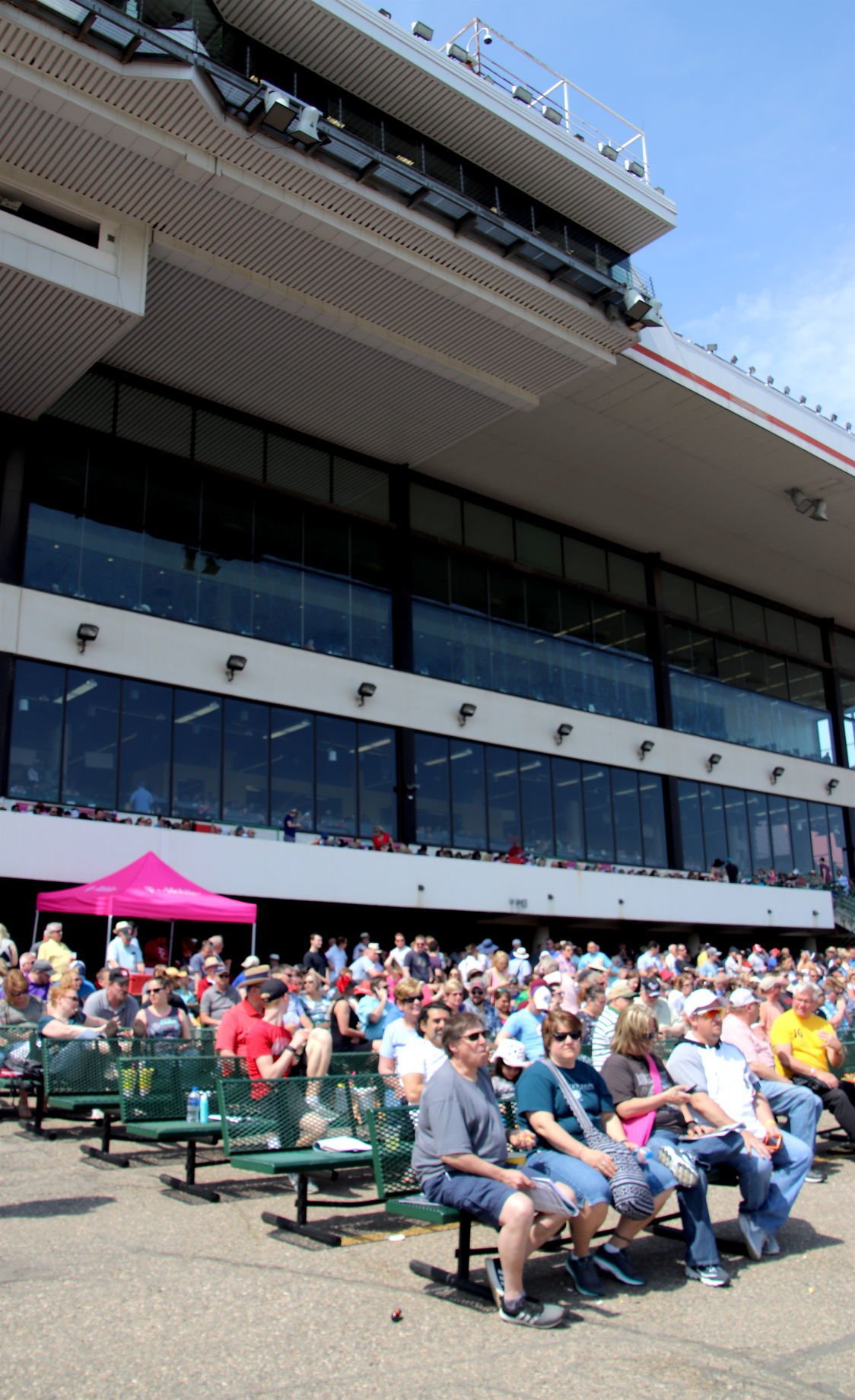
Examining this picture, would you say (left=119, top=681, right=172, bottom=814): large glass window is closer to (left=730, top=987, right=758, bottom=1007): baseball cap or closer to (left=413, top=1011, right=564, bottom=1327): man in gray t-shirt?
(left=730, top=987, right=758, bottom=1007): baseball cap

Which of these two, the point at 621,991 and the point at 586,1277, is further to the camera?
the point at 621,991

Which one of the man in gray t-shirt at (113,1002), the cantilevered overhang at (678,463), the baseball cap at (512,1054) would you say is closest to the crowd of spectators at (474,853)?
the cantilevered overhang at (678,463)

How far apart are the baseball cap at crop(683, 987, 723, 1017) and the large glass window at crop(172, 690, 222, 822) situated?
1622cm

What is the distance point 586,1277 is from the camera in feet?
18.8

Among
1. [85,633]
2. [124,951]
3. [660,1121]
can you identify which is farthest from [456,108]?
[660,1121]

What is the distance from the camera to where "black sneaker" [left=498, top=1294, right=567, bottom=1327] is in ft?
17.0

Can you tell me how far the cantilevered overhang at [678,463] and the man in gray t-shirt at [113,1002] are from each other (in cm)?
1810

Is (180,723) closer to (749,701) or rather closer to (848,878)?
(749,701)

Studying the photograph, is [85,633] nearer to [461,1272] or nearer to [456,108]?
[456,108]

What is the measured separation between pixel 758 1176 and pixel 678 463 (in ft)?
78.6

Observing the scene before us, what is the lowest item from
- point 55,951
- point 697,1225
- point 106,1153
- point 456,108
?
point 697,1225

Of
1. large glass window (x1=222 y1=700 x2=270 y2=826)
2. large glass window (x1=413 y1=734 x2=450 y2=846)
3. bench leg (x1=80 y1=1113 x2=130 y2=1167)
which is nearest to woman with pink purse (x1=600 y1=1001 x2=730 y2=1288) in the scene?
bench leg (x1=80 y1=1113 x2=130 y2=1167)

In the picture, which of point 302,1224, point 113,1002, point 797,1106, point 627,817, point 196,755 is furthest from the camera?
point 627,817

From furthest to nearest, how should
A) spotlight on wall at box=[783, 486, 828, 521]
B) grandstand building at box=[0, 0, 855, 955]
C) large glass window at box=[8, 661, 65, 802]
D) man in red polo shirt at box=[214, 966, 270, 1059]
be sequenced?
1. spotlight on wall at box=[783, 486, 828, 521]
2. large glass window at box=[8, 661, 65, 802]
3. grandstand building at box=[0, 0, 855, 955]
4. man in red polo shirt at box=[214, 966, 270, 1059]
